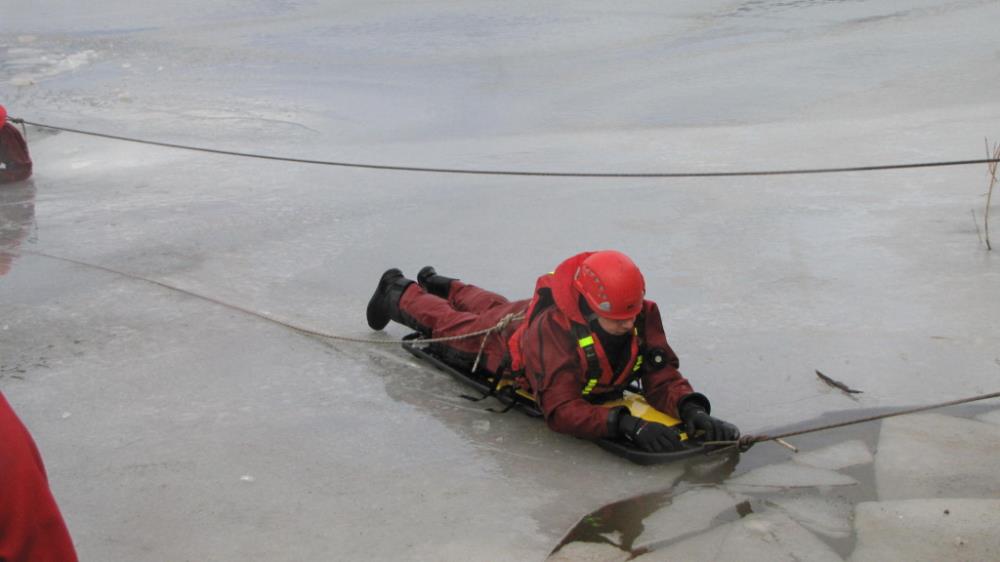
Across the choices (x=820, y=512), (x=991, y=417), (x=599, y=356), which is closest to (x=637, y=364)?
(x=599, y=356)

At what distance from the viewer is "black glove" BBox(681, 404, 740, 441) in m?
3.43

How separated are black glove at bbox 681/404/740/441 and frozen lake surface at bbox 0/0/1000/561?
4.8 inches

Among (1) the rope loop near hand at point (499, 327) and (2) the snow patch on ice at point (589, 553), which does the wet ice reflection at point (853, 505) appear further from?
(1) the rope loop near hand at point (499, 327)

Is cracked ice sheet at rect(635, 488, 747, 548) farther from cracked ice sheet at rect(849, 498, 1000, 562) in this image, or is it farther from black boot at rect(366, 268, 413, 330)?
black boot at rect(366, 268, 413, 330)

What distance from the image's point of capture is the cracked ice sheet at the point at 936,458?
3213mm

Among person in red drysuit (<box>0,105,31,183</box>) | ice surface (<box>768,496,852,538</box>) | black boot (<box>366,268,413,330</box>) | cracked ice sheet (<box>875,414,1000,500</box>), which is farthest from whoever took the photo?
person in red drysuit (<box>0,105,31,183</box>)

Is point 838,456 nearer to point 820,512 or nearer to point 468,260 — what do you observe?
point 820,512

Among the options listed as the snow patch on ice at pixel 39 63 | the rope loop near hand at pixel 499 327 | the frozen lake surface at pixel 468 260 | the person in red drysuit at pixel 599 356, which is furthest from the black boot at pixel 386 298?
the snow patch on ice at pixel 39 63

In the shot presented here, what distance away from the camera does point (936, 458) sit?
11.2 ft

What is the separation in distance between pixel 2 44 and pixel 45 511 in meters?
12.4

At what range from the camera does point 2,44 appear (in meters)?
12.6

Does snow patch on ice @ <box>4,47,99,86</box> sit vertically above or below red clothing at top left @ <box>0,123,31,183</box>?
above

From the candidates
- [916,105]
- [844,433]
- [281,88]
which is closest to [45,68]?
[281,88]

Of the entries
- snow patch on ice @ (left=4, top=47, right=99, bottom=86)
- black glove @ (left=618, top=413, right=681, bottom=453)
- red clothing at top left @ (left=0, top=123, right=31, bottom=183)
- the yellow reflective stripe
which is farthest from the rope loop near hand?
snow patch on ice @ (left=4, top=47, right=99, bottom=86)
